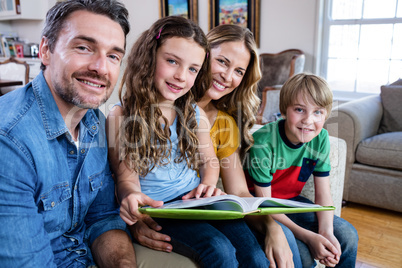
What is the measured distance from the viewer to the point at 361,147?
2.39 m

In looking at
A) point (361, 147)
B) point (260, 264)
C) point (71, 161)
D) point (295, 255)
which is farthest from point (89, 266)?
point (361, 147)

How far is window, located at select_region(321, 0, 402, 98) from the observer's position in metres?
3.42

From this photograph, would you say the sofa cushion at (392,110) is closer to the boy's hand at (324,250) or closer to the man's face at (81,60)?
the boy's hand at (324,250)

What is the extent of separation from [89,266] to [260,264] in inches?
20.4

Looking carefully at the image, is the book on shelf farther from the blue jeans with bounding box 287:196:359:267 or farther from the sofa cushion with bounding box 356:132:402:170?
the sofa cushion with bounding box 356:132:402:170

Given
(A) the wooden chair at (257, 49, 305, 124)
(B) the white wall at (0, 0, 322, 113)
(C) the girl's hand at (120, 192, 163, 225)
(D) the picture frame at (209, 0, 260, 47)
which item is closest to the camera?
(C) the girl's hand at (120, 192, 163, 225)

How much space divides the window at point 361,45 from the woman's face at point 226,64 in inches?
105

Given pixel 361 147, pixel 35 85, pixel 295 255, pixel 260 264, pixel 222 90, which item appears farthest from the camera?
pixel 361 147

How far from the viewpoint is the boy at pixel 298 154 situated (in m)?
1.38

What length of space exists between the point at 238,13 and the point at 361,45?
1432 mm

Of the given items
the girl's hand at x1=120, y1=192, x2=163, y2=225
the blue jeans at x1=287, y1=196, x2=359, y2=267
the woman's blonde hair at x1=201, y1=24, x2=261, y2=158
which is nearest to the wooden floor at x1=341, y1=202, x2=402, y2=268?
the blue jeans at x1=287, y1=196, x2=359, y2=267

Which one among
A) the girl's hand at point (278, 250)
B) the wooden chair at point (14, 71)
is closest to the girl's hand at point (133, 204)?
the girl's hand at point (278, 250)

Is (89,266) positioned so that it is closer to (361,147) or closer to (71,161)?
(71,161)

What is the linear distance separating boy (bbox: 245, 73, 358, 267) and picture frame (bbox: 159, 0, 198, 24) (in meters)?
3.33
